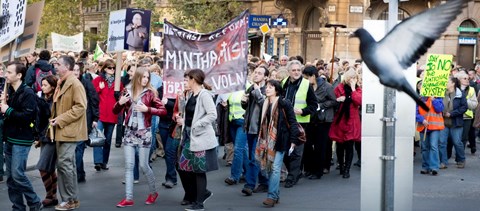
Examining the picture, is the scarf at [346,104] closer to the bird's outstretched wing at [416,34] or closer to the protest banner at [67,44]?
the bird's outstretched wing at [416,34]

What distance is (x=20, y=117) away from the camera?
347 inches

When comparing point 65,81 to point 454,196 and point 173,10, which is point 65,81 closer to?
point 454,196

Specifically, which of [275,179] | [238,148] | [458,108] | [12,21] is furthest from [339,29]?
[12,21]

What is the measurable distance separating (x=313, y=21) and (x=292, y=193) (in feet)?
90.9

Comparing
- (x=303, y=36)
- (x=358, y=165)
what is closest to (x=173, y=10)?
(x=303, y=36)

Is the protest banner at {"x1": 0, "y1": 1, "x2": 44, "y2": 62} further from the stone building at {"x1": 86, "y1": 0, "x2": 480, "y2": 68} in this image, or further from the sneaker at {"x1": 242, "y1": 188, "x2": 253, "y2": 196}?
the stone building at {"x1": 86, "y1": 0, "x2": 480, "y2": 68}

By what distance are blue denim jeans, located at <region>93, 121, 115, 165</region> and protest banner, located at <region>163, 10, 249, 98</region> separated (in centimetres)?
310

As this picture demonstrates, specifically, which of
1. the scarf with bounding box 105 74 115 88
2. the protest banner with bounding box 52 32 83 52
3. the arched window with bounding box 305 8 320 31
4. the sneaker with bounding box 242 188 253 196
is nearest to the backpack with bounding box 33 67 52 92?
the scarf with bounding box 105 74 115 88

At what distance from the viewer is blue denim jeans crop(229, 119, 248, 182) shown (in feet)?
38.5

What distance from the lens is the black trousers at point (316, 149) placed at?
13.3 metres

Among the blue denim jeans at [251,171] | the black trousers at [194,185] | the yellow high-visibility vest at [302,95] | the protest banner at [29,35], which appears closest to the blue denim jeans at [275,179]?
the blue denim jeans at [251,171]

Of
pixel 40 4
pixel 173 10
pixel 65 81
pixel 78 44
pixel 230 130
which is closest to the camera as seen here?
pixel 65 81

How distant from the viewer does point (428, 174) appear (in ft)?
45.9

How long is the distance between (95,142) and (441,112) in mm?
6102
